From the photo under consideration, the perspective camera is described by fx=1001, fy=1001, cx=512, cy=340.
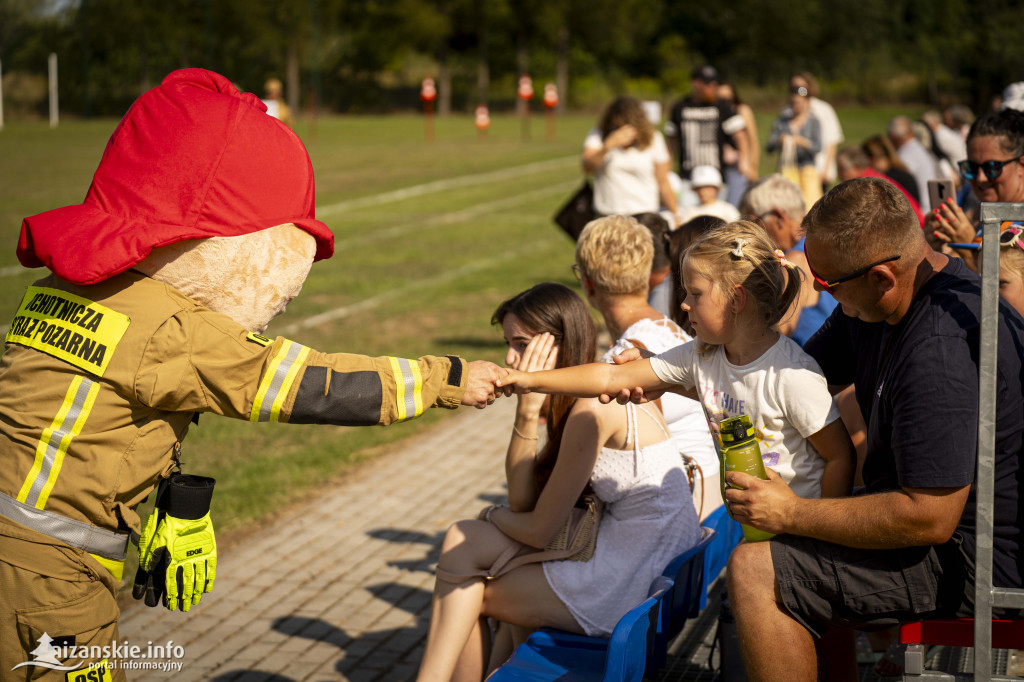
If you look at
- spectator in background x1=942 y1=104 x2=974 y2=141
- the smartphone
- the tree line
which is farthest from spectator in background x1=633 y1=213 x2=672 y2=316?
the tree line

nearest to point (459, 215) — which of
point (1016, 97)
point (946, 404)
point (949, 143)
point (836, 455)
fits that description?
point (949, 143)

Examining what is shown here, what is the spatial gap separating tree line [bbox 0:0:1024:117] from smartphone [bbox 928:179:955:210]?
42.3 meters

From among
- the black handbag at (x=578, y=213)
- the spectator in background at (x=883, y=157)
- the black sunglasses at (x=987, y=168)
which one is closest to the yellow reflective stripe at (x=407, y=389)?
the black sunglasses at (x=987, y=168)

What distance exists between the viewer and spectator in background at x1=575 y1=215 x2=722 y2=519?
4.13m

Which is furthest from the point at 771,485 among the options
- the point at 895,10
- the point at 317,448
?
the point at 895,10

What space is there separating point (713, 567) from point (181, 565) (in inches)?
77.7

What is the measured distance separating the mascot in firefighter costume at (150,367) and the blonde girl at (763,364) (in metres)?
0.70

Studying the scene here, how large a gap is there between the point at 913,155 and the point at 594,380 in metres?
10.2

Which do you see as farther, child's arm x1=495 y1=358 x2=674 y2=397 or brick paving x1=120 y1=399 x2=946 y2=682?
brick paving x1=120 y1=399 x2=946 y2=682

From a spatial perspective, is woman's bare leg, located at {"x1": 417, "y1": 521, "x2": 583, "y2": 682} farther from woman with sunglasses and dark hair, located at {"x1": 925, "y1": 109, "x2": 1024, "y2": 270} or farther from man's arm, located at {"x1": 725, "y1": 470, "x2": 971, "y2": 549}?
woman with sunglasses and dark hair, located at {"x1": 925, "y1": 109, "x2": 1024, "y2": 270}

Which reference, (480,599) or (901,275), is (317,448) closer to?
(480,599)

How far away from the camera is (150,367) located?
251 centimetres

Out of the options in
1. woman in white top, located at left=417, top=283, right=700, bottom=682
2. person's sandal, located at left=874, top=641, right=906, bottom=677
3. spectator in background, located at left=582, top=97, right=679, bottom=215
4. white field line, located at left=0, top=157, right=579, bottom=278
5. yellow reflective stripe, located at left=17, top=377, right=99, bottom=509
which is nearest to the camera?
yellow reflective stripe, located at left=17, top=377, right=99, bottom=509

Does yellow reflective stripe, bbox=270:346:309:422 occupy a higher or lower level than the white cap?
lower
